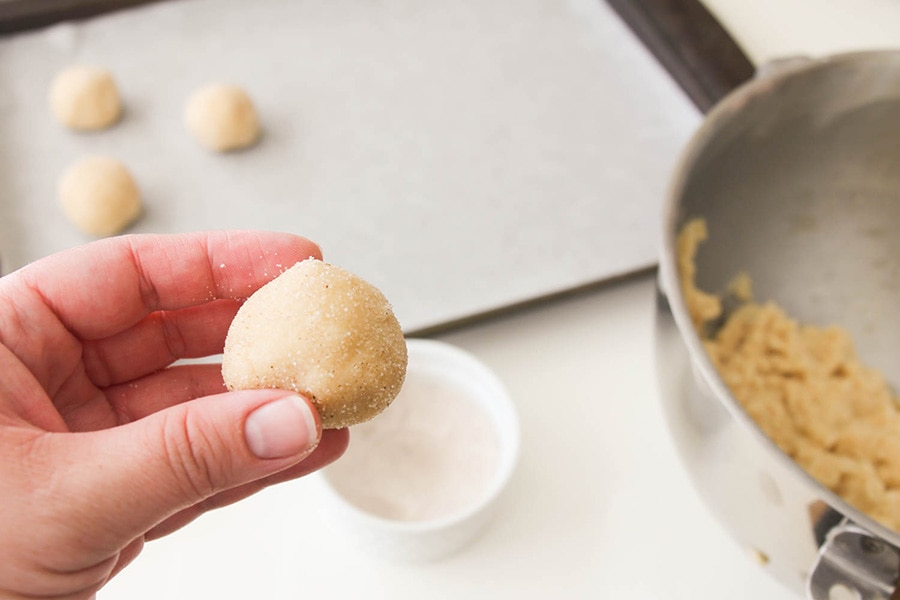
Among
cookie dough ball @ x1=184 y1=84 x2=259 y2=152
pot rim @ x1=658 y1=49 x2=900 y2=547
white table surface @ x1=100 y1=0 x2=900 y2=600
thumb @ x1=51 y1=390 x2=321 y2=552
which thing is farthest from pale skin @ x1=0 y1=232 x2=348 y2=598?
cookie dough ball @ x1=184 y1=84 x2=259 y2=152

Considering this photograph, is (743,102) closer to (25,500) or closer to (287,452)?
(287,452)

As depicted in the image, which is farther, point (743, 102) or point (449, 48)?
point (449, 48)

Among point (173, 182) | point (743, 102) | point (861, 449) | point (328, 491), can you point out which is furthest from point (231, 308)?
point (861, 449)

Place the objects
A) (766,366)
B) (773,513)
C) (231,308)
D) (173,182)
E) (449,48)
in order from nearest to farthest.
Result: (773,513) < (231,308) < (766,366) < (173,182) < (449,48)

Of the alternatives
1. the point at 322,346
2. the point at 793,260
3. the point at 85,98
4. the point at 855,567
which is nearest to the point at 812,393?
the point at 793,260

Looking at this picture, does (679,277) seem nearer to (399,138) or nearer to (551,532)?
(551,532)

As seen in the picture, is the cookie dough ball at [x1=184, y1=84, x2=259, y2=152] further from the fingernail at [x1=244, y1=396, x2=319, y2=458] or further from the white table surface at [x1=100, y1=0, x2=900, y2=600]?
the fingernail at [x1=244, y1=396, x2=319, y2=458]
